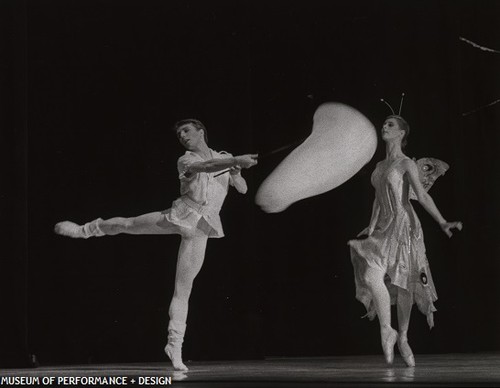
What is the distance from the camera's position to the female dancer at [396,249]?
632 centimetres

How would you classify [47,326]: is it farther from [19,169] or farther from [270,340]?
[270,340]

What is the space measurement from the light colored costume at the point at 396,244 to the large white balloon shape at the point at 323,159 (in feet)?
1.64

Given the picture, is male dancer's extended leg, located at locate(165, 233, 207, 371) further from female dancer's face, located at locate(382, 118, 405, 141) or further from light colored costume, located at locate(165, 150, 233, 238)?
female dancer's face, located at locate(382, 118, 405, 141)

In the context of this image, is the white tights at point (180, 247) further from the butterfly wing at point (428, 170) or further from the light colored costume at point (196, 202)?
the butterfly wing at point (428, 170)

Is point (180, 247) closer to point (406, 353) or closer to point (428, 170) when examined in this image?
point (406, 353)

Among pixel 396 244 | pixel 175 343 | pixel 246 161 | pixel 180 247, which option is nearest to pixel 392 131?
pixel 396 244

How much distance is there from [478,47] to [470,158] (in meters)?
0.82

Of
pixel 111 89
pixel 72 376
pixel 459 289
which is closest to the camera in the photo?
pixel 72 376

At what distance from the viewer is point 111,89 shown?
7273 mm

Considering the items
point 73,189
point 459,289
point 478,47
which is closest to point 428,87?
point 478,47


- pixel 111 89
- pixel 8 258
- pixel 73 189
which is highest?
pixel 111 89

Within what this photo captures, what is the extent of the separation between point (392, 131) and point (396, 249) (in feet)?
2.46

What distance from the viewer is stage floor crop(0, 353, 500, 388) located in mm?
5215

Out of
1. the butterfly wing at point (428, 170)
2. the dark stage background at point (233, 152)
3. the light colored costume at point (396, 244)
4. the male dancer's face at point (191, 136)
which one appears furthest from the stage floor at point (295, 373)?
the male dancer's face at point (191, 136)
